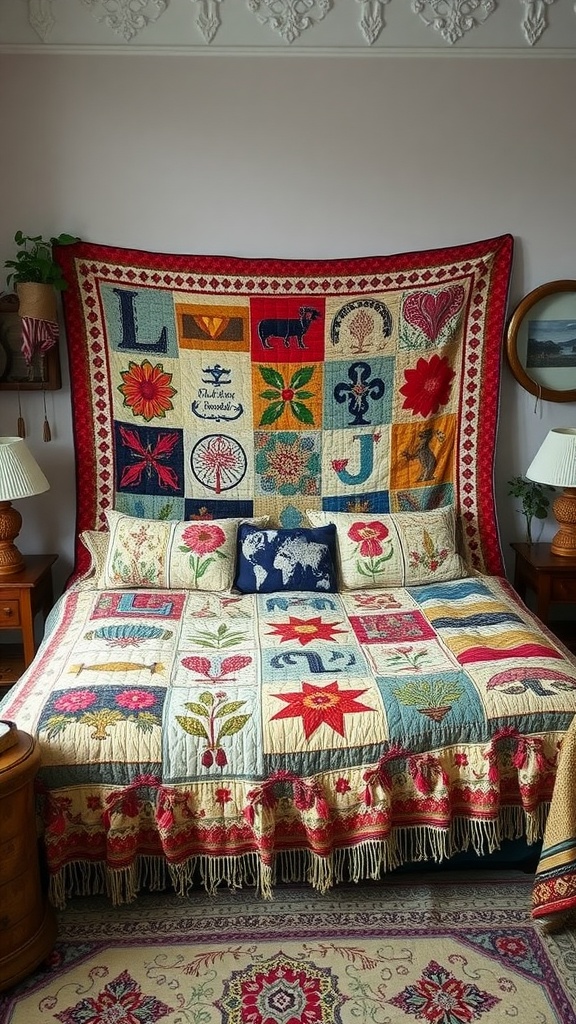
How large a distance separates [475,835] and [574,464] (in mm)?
1560

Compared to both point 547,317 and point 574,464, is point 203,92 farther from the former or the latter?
point 574,464

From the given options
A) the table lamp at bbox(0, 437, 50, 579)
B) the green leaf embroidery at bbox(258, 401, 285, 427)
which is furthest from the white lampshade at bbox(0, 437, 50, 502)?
the green leaf embroidery at bbox(258, 401, 285, 427)

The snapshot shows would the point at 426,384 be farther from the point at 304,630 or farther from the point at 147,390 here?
the point at 304,630

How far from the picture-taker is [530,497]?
3.65 m

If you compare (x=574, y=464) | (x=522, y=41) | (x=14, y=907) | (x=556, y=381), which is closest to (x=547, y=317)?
(x=556, y=381)

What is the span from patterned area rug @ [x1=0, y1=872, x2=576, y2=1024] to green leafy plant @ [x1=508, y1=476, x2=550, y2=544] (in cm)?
164

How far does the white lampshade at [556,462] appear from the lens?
132 inches

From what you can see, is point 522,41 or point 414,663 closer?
point 414,663

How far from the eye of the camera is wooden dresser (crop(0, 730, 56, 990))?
6.61 ft

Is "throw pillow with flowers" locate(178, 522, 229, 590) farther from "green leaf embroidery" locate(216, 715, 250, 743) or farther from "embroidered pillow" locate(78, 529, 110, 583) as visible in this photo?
"green leaf embroidery" locate(216, 715, 250, 743)

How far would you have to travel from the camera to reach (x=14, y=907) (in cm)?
205

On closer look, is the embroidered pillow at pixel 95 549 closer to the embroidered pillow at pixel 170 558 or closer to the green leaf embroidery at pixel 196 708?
the embroidered pillow at pixel 170 558

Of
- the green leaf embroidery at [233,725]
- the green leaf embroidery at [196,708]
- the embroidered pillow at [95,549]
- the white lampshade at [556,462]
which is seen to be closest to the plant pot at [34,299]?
the embroidered pillow at [95,549]

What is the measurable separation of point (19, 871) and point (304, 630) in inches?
46.7
